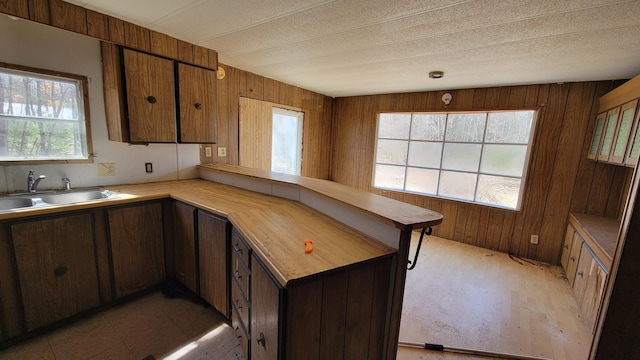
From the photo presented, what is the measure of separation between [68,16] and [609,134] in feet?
15.5

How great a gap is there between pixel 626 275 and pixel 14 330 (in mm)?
3050

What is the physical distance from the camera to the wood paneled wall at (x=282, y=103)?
117 inches

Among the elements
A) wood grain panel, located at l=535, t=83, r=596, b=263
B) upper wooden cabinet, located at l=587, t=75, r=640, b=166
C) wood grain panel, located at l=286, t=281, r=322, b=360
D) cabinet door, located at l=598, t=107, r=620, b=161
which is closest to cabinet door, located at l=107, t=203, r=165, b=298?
wood grain panel, located at l=286, t=281, r=322, b=360

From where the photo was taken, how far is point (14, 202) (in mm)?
1766

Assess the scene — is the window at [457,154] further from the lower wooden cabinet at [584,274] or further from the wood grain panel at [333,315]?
the wood grain panel at [333,315]

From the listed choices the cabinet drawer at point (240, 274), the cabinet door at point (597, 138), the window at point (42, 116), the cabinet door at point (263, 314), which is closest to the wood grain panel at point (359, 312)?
the cabinet door at point (263, 314)

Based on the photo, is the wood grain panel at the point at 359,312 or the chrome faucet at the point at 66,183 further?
the chrome faucet at the point at 66,183

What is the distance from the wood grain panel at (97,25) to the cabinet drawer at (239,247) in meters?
Result: 1.83

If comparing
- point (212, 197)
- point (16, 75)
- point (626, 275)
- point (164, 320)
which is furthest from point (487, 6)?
point (16, 75)

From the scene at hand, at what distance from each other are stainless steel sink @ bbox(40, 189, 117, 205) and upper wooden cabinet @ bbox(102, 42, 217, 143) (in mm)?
463

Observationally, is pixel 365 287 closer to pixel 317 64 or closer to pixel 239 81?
pixel 317 64

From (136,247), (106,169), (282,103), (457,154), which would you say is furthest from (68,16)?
(457,154)

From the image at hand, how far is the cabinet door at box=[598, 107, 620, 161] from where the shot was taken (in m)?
2.37

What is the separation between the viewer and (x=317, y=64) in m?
2.70
